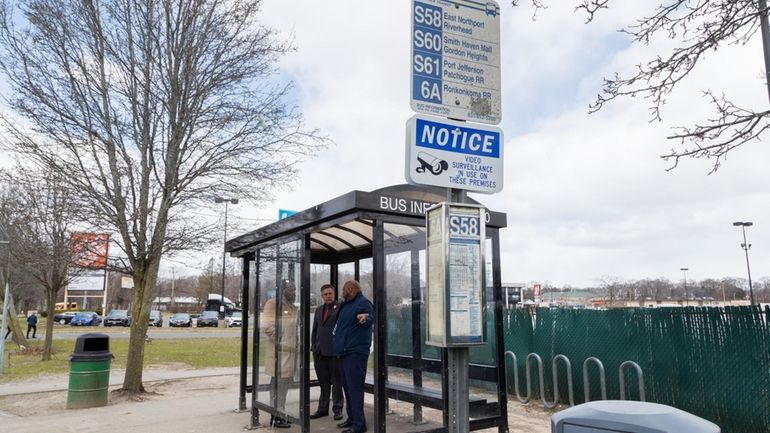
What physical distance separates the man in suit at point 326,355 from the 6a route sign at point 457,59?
453 centimetres

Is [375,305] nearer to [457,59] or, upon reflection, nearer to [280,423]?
[280,423]

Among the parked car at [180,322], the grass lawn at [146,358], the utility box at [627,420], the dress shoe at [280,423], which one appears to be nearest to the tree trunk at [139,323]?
the dress shoe at [280,423]

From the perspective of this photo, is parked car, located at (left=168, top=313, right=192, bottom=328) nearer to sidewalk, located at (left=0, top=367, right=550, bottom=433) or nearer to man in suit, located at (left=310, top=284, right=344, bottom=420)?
sidewalk, located at (left=0, top=367, right=550, bottom=433)

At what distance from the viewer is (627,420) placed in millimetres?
2023

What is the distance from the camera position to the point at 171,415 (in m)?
8.50

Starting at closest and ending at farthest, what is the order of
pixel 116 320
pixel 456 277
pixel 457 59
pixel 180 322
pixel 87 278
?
pixel 456 277, pixel 457 59, pixel 87 278, pixel 180 322, pixel 116 320

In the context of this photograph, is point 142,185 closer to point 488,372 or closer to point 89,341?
point 89,341

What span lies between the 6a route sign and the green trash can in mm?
8537

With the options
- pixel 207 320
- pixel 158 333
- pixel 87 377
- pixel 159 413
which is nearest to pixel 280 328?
pixel 159 413

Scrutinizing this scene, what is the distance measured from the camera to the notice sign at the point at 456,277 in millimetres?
2832

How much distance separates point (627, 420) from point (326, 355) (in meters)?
5.52

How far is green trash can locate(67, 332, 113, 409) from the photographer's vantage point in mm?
9320

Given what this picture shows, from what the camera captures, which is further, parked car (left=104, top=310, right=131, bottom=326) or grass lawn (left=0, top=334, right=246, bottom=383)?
parked car (left=104, top=310, right=131, bottom=326)

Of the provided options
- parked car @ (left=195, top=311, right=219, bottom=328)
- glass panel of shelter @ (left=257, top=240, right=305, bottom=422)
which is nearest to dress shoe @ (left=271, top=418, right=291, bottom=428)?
glass panel of shelter @ (left=257, top=240, right=305, bottom=422)
